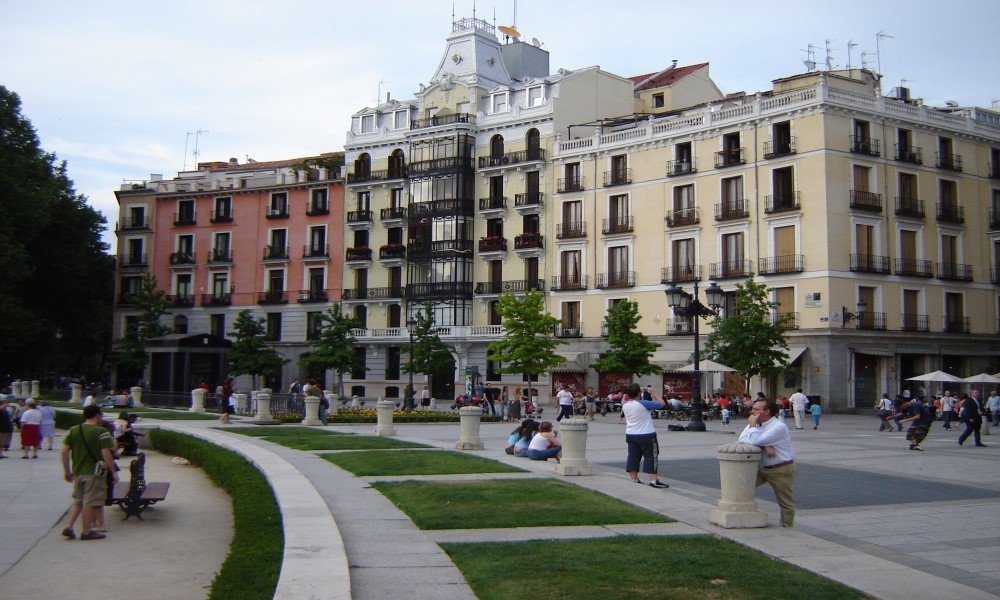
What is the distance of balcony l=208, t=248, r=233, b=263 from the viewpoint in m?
65.1

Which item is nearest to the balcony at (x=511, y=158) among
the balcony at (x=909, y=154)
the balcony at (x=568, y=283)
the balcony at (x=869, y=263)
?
the balcony at (x=568, y=283)

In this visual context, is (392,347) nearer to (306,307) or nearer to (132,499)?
(306,307)

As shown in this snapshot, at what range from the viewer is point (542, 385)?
171ft

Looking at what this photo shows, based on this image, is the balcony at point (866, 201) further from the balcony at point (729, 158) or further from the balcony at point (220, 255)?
the balcony at point (220, 255)

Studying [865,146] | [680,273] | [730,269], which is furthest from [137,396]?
[865,146]

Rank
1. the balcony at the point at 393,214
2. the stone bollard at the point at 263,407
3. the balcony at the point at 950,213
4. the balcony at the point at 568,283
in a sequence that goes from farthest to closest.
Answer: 1. the balcony at the point at 393,214
2. the balcony at the point at 568,283
3. the balcony at the point at 950,213
4. the stone bollard at the point at 263,407

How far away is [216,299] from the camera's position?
2552 inches

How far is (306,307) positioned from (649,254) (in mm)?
25415

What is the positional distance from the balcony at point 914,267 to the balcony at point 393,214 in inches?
1193

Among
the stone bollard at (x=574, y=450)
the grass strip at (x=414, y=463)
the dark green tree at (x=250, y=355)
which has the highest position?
the dark green tree at (x=250, y=355)

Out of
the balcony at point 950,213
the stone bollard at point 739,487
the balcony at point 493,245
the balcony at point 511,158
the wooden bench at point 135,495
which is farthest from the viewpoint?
the balcony at point 493,245

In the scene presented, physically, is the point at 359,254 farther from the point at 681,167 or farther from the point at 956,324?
the point at 956,324

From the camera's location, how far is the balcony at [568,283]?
2050 inches

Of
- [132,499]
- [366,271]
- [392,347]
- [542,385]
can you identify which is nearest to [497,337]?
[542,385]
